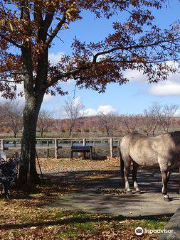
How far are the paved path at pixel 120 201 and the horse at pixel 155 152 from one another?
1.25 ft

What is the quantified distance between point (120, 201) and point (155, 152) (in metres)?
1.72

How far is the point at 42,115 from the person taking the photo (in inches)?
2397

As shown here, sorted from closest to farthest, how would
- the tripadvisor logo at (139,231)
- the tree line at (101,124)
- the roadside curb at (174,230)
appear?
the roadside curb at (174,230) → the tripadvisor logo at (139,231) → the tree line at (101,124)

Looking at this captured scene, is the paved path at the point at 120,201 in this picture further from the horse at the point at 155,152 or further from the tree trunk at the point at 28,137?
the tree trunk at the point at 28,137

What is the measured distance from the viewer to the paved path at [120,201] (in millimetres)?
7293

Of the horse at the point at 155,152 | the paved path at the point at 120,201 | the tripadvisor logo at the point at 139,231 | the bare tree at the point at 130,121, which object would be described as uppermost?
Result: the bare tree at the point at 130,121

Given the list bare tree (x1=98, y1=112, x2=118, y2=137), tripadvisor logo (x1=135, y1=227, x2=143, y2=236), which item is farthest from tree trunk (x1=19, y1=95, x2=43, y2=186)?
bare tree (x1=98, y1=112, x2=118, y2=137)

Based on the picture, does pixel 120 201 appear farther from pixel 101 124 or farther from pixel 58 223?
pixel 101 124

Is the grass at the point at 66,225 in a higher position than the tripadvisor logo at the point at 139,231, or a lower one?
lower

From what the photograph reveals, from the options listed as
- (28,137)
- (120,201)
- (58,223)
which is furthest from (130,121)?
(58,223)

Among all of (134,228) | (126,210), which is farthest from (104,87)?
(134,228)

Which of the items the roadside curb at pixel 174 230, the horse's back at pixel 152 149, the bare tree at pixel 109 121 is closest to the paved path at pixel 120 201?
the horse's back at pixel 152 149

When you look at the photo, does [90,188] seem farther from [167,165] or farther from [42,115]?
[42,115]

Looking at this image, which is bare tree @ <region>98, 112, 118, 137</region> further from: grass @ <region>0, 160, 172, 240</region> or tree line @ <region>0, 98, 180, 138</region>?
grass @ <region>0, 160, 172, 240</region>
